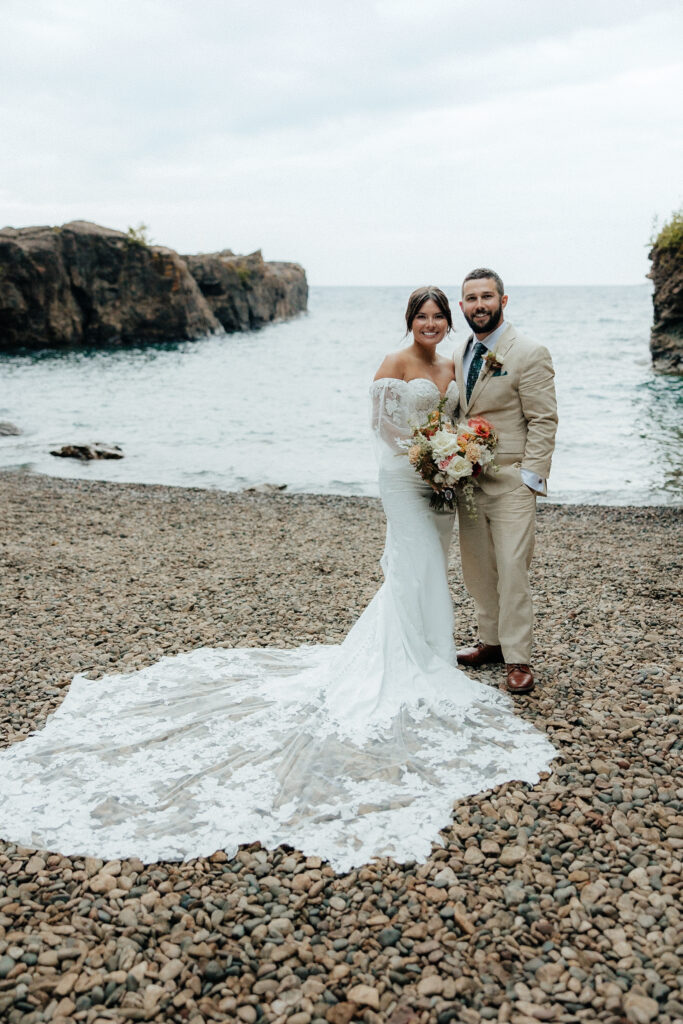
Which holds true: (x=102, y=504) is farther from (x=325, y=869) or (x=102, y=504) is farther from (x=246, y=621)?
(x=325, y=869)

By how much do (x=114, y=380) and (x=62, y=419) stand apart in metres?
9.55

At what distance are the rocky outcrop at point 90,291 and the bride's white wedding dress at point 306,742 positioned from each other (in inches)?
1715

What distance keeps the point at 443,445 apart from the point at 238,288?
5965 centimetres

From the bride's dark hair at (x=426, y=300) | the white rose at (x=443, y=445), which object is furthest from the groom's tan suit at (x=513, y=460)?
the white rose at (x=443, y=445)

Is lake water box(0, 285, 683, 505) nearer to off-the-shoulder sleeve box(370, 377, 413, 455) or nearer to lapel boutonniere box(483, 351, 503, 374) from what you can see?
off-the-shoulder sleeve box(370, 377, 413, 455)

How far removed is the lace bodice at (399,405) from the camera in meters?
4.84

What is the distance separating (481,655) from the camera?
5371 mm

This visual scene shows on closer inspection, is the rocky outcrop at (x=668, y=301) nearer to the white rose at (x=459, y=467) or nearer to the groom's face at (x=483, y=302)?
the groom's face at (x=483, y=302)

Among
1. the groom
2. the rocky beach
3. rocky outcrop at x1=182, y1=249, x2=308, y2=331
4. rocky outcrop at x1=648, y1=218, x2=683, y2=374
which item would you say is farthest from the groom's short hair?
rocky outcrop at x1=182, y1=249, x2=308, y2=331

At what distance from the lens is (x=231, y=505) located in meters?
11.7

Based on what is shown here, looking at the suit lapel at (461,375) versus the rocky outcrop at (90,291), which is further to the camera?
the rocky outcrop at (90,291)

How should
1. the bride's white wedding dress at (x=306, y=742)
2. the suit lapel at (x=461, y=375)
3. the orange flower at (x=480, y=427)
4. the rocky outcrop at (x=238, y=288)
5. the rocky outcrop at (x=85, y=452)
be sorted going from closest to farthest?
1. the bride's white wedding dress at (x=306, y=742)
2. the orange flower at (x=480, y=427)
3. the suit lapel at (x=461, y=375)
4. the rocky outcrop at (x=85, y=452)
5. the rocky outcrop at (x=238, y=288)

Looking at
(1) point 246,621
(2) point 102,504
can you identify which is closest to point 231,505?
(2) point 102,504

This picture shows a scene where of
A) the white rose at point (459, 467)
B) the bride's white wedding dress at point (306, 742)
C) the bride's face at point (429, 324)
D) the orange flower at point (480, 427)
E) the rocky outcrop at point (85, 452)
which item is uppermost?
the bride's face at point (429, 324)
